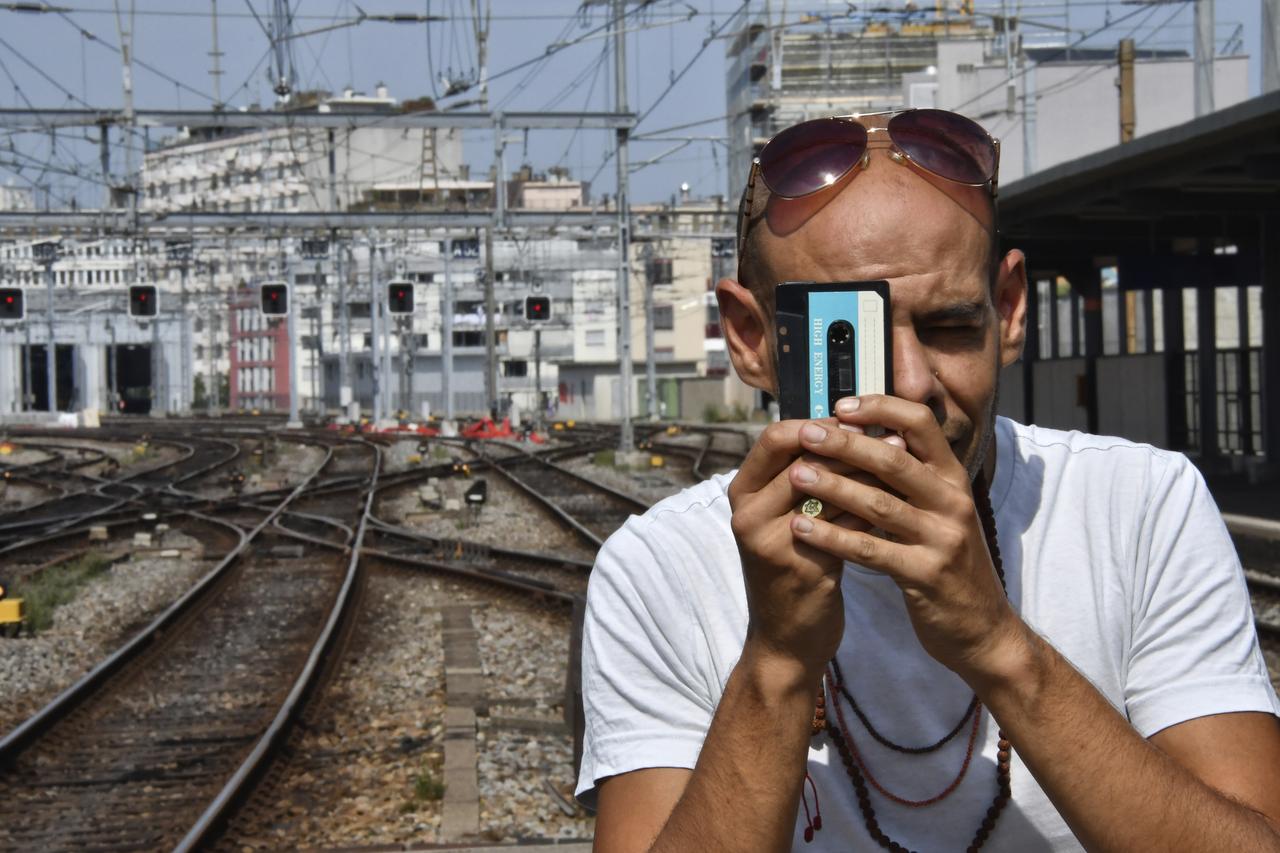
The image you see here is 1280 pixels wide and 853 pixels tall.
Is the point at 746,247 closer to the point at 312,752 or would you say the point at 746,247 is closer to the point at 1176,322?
the point at 312,752

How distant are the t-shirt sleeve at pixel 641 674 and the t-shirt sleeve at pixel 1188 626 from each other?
534 mm

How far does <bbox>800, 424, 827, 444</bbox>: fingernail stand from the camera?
1.60m

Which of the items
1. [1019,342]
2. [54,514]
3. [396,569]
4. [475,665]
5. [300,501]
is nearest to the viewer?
[1019,342]

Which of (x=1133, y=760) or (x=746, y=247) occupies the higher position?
(x=746, y=247)

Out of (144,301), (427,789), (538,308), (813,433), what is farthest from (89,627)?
(144,301)

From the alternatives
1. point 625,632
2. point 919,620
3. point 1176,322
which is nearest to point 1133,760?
point 919,620

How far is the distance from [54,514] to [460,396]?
198ft

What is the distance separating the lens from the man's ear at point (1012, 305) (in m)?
2.09

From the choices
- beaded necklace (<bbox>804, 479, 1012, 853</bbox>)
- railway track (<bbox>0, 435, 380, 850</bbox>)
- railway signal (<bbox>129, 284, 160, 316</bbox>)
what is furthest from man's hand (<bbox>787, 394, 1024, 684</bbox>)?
railway signal (<bbox>129, 284, 160, 316</bbox>)

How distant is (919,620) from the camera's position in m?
1.66

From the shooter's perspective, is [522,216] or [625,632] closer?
[625,632]

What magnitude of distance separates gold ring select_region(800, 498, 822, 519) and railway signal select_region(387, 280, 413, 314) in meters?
41.8

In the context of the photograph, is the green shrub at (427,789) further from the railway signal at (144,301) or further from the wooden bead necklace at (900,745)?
the railway signal at (144,301)

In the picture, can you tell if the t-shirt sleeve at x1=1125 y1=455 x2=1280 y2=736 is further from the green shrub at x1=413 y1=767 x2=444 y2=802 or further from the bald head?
the green shrub at x1=413 y1=767 x2=444 y2=802
